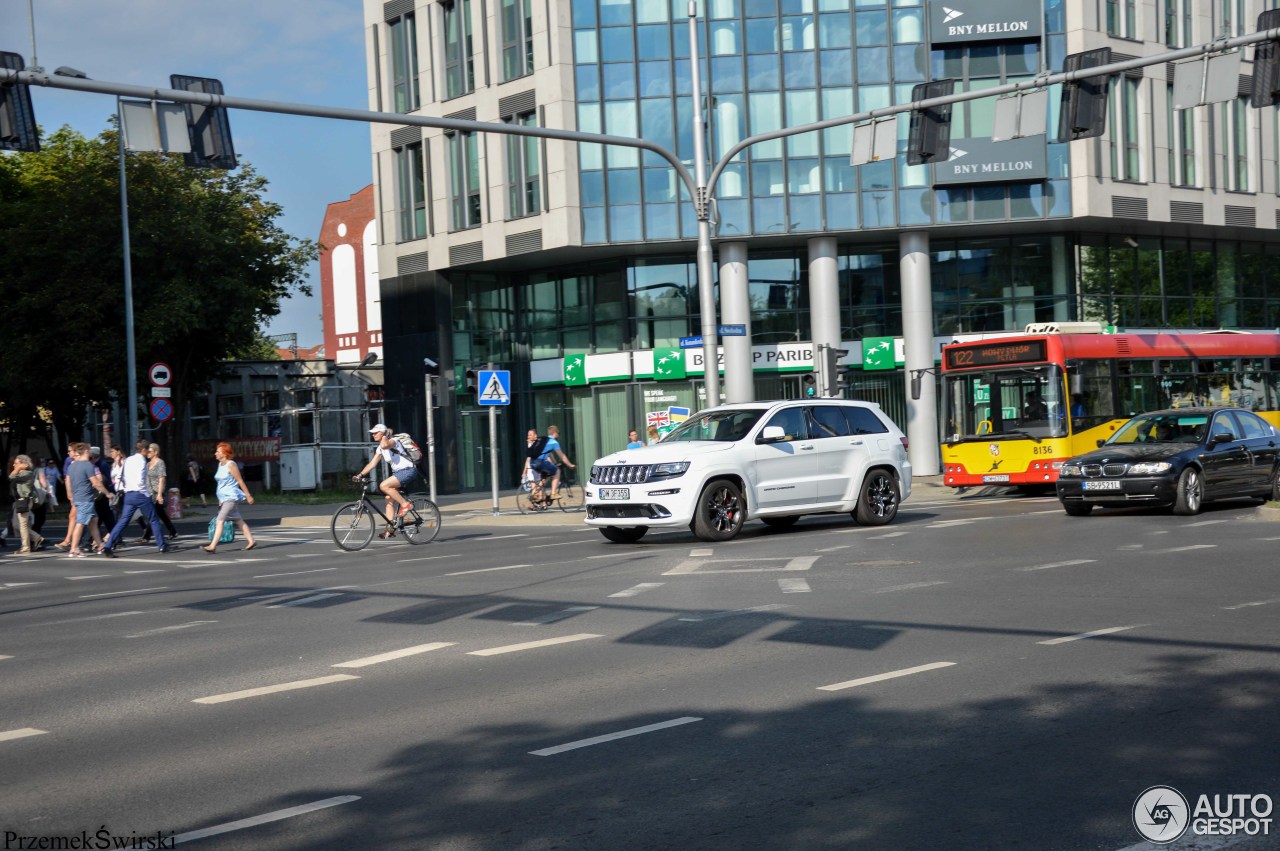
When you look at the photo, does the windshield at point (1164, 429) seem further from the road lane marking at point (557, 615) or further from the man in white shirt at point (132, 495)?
the man in white shirt at point (132, 495)

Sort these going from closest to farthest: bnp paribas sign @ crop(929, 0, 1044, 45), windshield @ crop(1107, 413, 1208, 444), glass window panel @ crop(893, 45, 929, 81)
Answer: windshield @ crop(1107, 413, 1208, 444)
bnp paribas sign @ crop(929, 0, 1044, 45)
glass window panel @ crop(893, 45, 929, 81)

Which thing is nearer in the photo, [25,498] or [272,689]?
[272,689]

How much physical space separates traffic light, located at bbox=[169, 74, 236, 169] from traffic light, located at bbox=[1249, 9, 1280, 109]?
11.9m

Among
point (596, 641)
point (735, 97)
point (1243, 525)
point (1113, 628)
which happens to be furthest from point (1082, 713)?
point (735, 97)

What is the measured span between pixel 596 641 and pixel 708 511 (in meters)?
8.47

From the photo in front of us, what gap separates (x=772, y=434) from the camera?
19.4m

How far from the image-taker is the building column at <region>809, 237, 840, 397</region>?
139ft

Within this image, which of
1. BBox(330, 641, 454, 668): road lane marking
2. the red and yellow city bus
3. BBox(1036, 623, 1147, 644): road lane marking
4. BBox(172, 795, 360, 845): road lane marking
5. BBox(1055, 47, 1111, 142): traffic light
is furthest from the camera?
the red and yellow city bus

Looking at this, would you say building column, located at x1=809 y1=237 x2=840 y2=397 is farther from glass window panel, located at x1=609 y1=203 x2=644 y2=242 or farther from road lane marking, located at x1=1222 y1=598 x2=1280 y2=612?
road lane marking, located at x1=1222 y1=598 x2=1280 y2=612

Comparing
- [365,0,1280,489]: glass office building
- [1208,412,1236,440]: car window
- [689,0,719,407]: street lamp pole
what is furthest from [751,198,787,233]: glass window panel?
[1208,412,1236,440]: car window

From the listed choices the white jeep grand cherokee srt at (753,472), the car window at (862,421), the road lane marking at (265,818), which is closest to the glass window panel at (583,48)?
the white jeep grand cherokee srt at (753,472)

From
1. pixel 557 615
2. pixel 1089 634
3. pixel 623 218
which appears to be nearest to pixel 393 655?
pixel 557 615

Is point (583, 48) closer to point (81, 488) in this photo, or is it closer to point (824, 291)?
point (824, 291)

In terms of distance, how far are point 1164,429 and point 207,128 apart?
13.8 metres
